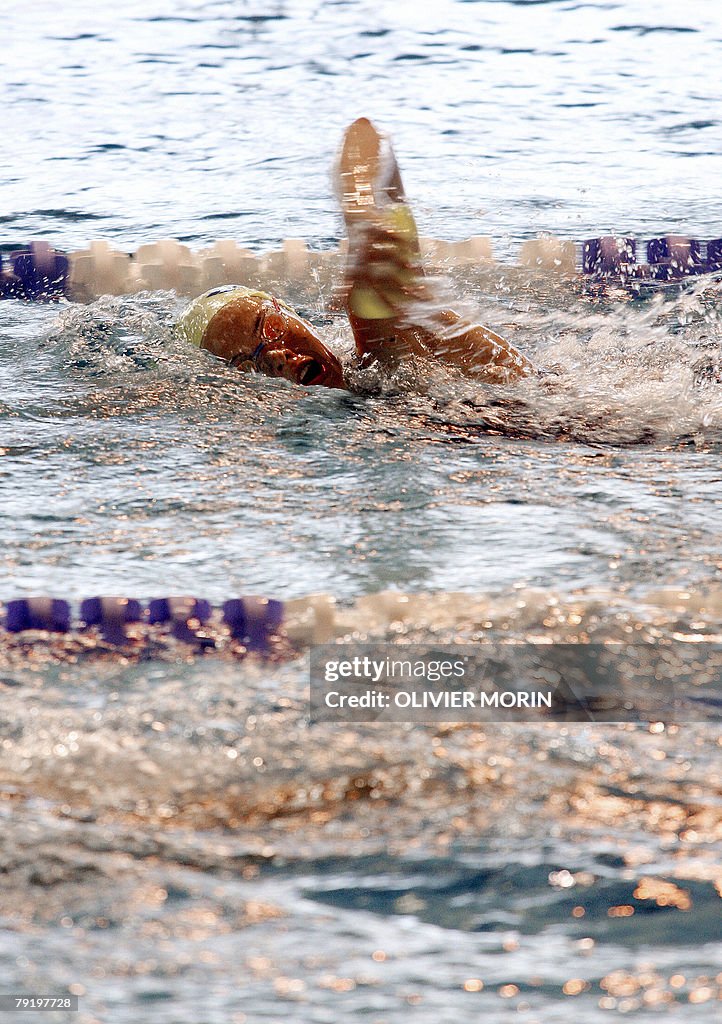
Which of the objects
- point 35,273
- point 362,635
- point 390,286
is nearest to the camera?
point 362,635

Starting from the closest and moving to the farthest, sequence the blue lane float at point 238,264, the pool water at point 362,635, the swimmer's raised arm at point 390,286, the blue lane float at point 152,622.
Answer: the pool water at point 362,635, the blue lane float at point 152,622, the swimmer's raised arm at point 390,286, the blue lane float at point 238,264

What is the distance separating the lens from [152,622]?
118 centimetres

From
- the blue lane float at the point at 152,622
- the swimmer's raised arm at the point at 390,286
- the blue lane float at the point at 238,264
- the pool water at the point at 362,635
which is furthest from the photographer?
the blue lane float at the point at 238,264

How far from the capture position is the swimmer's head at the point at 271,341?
1838mm

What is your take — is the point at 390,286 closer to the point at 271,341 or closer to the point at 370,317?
the point at 370,317

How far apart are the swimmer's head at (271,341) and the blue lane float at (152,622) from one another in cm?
74

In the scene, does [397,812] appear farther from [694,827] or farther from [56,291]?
[56,291]

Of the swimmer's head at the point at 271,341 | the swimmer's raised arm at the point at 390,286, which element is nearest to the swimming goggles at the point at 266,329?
the swimmer's head at the point at 271,341

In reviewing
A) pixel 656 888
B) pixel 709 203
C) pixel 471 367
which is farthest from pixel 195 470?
→ pixel 709 203

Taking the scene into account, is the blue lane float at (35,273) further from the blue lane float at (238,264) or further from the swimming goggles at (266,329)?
the swimming goggles at (266,329)

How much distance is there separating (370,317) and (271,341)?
168mm

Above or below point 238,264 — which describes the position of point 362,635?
below

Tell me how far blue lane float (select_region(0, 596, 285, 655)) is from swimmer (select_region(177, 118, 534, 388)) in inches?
29.4

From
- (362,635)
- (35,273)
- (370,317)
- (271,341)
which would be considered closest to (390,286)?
(370,317)
